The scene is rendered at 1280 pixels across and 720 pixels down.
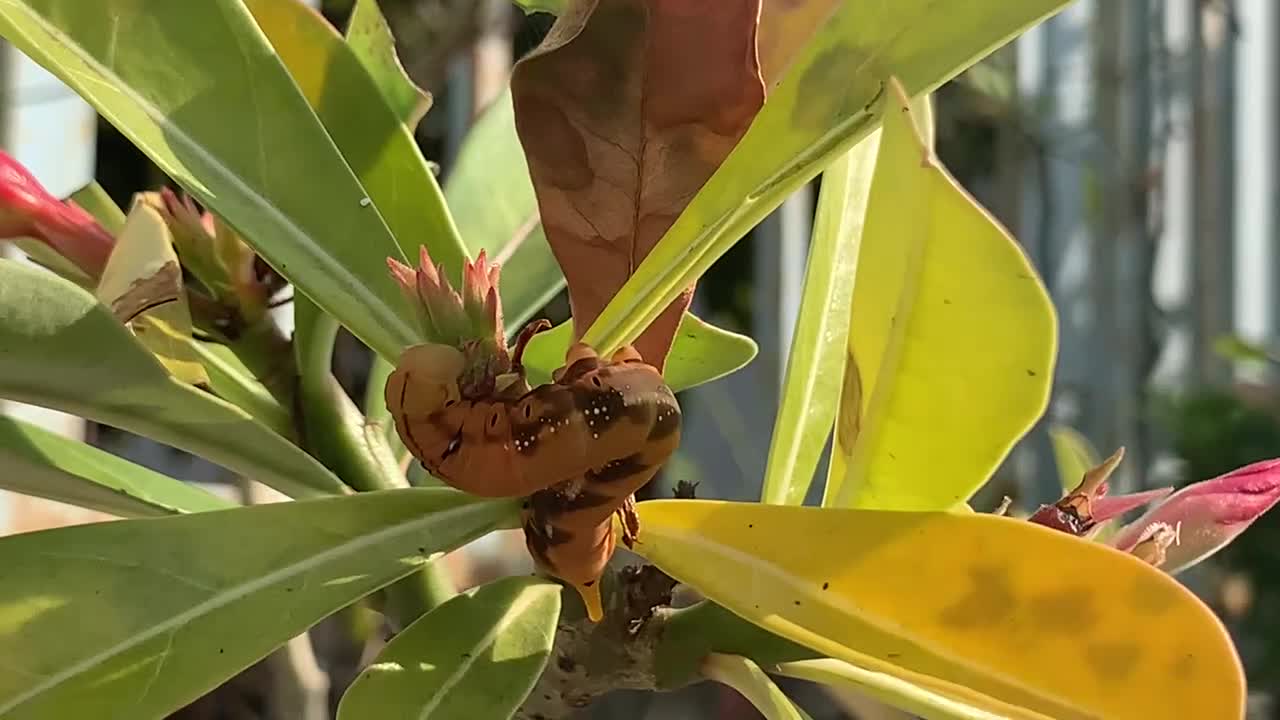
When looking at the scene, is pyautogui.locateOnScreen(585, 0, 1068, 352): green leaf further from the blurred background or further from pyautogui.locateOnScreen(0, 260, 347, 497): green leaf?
the blurred background

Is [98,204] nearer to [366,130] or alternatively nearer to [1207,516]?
[366,130]

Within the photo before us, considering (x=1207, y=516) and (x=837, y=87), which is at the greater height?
(x=837, y=87)

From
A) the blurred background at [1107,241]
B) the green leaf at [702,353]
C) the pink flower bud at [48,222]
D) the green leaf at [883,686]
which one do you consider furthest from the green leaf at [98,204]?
the blurred background at [1107,241]

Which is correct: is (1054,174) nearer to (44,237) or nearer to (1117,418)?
(1117,418)

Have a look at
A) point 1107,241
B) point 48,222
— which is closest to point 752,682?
point 48,222

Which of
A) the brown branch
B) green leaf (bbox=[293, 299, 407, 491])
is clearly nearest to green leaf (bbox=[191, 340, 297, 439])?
green leaf (bbox=[293, 299, 407, 491])

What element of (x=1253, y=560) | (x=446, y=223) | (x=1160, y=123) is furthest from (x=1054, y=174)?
(x=446, y=223)

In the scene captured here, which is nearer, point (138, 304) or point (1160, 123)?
point (138, 304)
